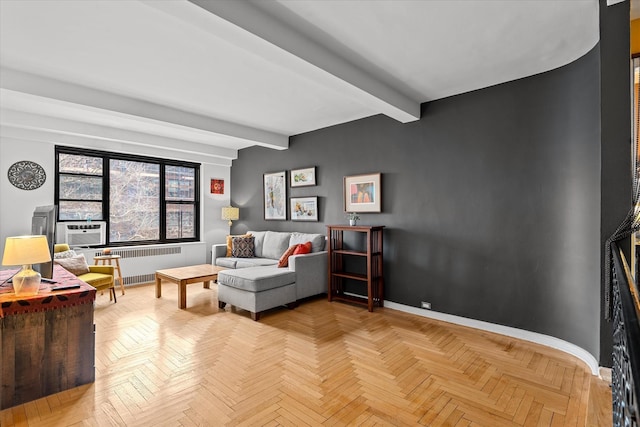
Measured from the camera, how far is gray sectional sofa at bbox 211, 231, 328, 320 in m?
3.91

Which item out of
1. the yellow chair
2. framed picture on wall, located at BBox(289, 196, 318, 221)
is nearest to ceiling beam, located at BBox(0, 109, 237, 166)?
the yellow chair

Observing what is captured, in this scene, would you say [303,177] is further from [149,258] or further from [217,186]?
[149,258]

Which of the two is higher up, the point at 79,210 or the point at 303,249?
the point at 79,210

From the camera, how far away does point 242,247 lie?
18.7 feet

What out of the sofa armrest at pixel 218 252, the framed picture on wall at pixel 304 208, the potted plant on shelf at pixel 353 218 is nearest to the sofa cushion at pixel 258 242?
the sofa armrest at pixel 218 252

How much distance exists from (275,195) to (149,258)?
8.60ft

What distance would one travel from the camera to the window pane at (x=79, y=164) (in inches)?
207

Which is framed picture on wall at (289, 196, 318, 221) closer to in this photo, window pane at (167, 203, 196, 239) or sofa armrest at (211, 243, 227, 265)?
sofa armrest at (211, 243, 227, 265)

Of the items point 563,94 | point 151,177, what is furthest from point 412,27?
point 151,177

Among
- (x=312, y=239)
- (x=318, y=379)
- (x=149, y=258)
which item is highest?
(x=312, y=239)

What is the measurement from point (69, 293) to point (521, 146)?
434 cm

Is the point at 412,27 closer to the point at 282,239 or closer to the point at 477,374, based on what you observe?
the point at 477,374

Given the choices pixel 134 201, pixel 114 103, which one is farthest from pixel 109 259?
pixel 114 103

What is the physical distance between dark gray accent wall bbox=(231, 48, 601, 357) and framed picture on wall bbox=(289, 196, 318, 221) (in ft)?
3.20
